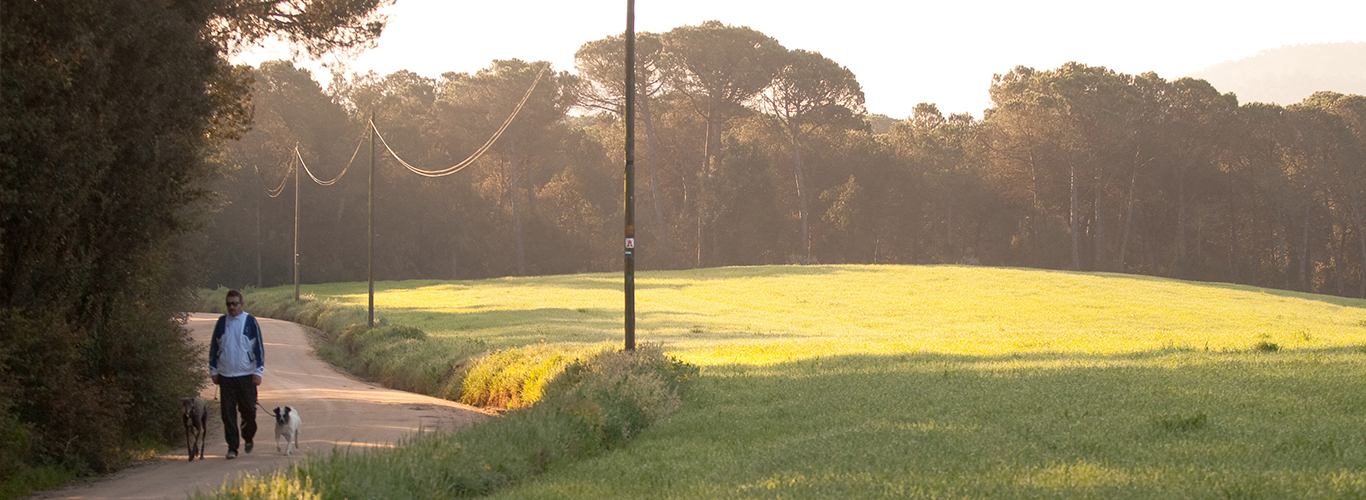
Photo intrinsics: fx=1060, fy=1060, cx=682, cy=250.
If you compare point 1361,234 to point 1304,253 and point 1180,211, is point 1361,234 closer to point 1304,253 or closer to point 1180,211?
point 1304,253

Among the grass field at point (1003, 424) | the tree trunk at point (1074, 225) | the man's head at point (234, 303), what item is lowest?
the grass field at point (1003, 424)

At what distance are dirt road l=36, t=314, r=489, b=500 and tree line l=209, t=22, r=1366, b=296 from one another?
4759cm

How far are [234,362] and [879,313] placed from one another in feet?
94.0

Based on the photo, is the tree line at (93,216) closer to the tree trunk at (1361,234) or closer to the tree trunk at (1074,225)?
the tree trunk at (1074,225)

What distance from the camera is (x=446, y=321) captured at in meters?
37.3

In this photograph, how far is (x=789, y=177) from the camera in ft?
261

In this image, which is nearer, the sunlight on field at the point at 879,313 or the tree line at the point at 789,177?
the sunlight on field at the point at 879,313

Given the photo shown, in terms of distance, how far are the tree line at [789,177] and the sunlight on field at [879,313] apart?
15773 millimetres

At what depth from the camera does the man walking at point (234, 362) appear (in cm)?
1173

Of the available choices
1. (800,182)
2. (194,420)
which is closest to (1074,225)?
(800,182)

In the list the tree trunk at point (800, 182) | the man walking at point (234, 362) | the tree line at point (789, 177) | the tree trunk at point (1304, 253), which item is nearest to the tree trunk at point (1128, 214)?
the tree line at point (789, 177)

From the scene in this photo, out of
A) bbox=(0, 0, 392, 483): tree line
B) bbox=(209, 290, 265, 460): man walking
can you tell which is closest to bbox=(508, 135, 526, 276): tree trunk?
bbox=(0, 0, 392, 483): tree line

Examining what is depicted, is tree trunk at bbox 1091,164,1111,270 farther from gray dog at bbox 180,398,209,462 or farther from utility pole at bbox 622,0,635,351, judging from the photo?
gray dog at bbox 180,398,209,462

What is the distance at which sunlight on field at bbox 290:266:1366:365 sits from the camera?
21.3 meters
